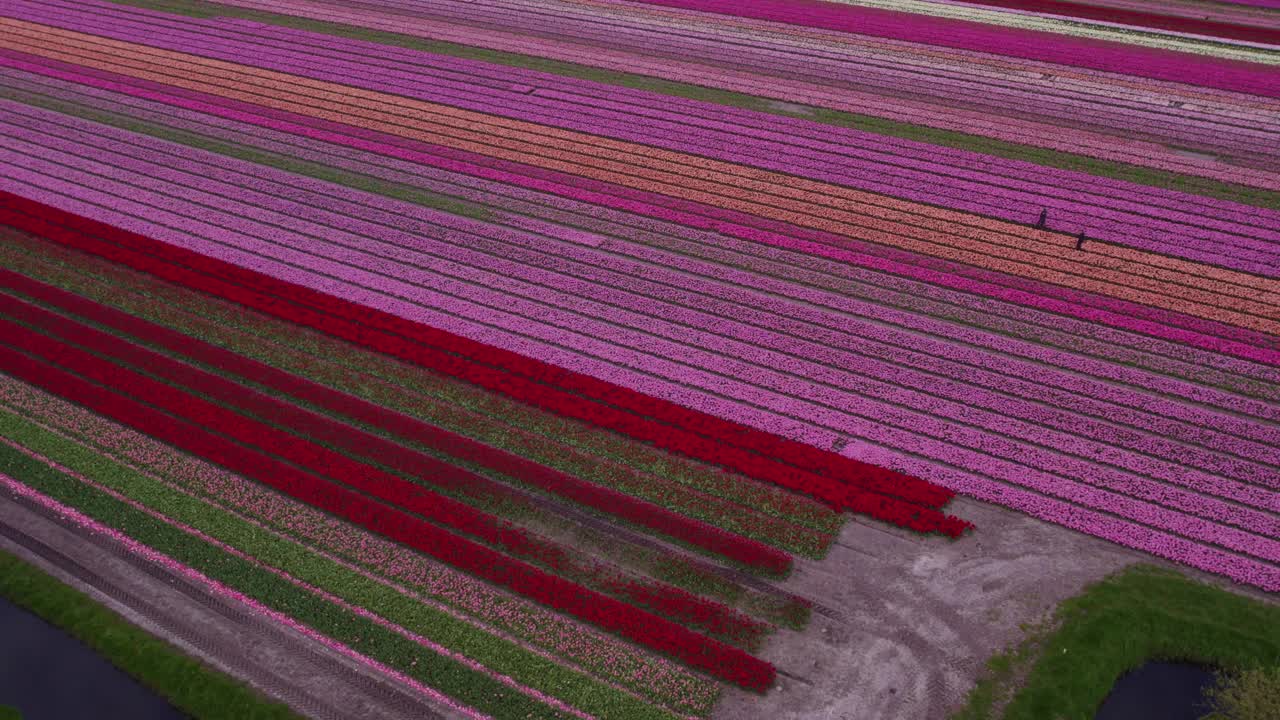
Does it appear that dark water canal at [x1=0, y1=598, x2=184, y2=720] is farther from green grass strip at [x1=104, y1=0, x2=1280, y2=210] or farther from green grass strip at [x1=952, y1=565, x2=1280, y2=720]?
green grass strip at [x1=104, y1=0, x2=1280, y2=210]

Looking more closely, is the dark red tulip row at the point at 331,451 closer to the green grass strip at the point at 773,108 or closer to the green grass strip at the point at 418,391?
the green grass strip at the point at 418,391

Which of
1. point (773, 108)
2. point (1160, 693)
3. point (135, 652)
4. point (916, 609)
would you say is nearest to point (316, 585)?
point (135, 652)

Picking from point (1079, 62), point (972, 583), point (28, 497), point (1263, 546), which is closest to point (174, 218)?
point (28, 497)

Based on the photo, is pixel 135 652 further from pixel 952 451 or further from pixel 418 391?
pixel 952 451

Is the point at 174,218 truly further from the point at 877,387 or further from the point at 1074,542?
the point at 1074,542

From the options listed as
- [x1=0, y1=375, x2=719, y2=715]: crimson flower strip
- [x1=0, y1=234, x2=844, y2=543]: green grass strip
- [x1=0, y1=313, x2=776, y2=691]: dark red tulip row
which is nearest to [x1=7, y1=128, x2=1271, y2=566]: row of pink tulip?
[x1=0, y1=234, x2=844, y2=543]: green grass strip
